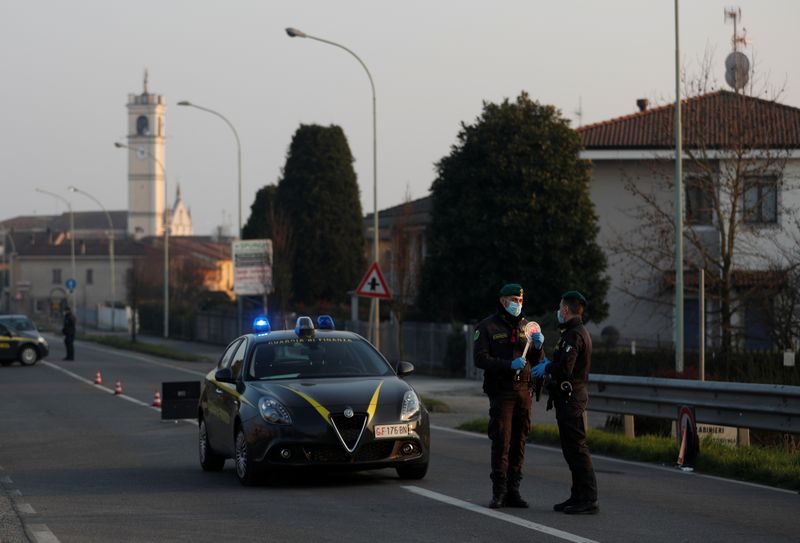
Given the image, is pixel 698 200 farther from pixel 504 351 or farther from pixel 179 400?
pixel 504 351

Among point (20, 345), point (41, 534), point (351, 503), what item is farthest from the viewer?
point (20, 345)

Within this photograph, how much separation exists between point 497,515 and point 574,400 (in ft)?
3.41

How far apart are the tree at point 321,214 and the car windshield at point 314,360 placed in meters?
41.7

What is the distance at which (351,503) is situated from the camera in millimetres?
10688

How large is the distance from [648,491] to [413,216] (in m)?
38.4

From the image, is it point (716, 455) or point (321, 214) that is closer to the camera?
point (716, 455)

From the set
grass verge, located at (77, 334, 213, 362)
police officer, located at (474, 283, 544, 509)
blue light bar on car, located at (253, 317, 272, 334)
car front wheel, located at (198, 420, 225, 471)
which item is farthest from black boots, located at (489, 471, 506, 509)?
grass verge, located at (77, 334, 213, 362)

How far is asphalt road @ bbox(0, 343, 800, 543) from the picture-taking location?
9172 mm

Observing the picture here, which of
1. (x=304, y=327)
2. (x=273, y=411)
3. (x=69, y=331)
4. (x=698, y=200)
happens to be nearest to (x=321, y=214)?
(x=69, y=331)

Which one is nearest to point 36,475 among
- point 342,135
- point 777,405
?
point 777,405

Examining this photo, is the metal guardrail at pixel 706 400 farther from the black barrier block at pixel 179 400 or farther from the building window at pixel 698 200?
the building window at pixel 698 200

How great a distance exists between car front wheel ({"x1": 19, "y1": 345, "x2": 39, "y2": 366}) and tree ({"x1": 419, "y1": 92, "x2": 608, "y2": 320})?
45.2 feet

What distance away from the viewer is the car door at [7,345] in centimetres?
4028

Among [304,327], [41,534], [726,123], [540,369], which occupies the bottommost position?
[41,534]
